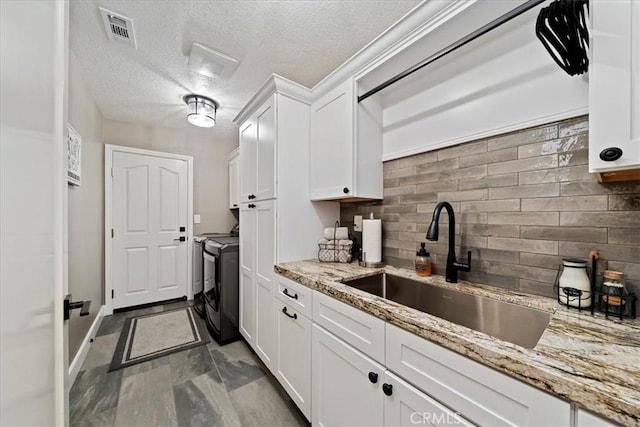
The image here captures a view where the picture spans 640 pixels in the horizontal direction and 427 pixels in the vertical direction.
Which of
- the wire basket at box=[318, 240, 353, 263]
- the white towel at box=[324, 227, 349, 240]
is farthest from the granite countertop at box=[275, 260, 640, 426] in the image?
the white towel at box=[324, 227, 349, 240]

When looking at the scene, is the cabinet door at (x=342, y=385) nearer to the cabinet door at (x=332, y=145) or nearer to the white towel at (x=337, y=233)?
the white towel at (x=337, y=233)

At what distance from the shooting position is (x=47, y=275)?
61cm

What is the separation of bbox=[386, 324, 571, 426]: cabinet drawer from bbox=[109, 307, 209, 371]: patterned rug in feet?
7.19

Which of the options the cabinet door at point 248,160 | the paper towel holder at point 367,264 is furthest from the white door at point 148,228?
the paper towel holder at point 367,264

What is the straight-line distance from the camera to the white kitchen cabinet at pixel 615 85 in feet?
2.20

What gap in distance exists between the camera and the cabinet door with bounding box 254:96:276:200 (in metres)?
1.79

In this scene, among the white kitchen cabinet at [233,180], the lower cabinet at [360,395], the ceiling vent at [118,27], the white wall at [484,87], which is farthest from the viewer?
the white kitchen cabinet at [233,180]

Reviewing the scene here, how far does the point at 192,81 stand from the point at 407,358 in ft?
8.56

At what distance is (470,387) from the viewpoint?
27.0 inches

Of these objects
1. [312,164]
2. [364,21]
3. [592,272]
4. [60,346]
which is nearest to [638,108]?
[592,272]

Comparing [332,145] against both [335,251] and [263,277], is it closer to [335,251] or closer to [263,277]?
[335,251]

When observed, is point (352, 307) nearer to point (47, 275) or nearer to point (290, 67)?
point (47, 275)

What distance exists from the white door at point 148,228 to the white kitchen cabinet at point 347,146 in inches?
103

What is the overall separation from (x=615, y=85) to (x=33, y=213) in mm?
1570
